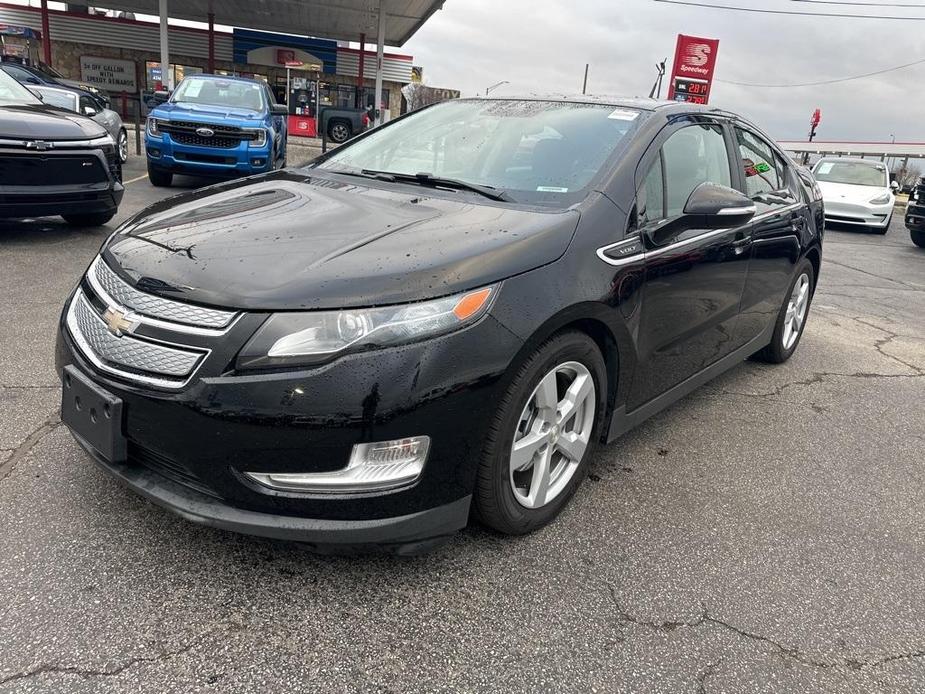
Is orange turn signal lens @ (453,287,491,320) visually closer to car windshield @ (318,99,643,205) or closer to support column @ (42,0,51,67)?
car windshield @ (318,99,643,205)

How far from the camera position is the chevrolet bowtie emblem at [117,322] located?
2078mm

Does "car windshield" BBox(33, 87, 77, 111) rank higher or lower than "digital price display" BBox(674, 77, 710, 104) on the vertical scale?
lower

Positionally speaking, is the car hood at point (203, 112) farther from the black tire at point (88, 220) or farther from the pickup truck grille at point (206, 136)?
the black tire at point (88, 220)

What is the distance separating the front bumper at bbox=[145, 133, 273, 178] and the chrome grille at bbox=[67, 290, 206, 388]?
8431mm

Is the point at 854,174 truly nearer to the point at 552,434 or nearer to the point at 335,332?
the point at 552,434

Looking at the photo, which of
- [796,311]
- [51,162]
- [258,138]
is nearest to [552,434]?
[796,311]

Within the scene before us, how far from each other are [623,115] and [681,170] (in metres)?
0.36

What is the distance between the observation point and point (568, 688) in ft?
6.16

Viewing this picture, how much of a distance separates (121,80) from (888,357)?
3162cm

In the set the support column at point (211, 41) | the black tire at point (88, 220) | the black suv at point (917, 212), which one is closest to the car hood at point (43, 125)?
the black tire at point (88, 220)

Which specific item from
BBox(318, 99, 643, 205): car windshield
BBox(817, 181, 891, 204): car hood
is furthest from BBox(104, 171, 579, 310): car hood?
BBox(817, 181, 891, 204): car hood

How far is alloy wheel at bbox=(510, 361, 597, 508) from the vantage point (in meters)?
2.37

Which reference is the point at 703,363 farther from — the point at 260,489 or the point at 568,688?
the point at 260,489

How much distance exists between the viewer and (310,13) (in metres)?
25.4
